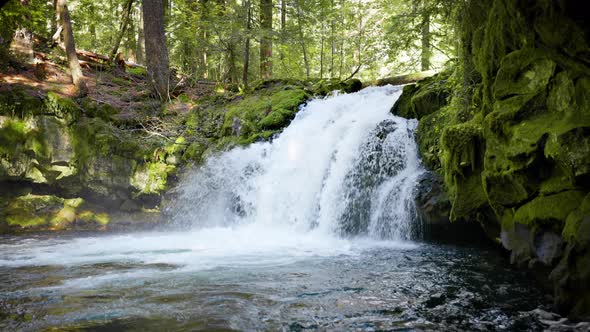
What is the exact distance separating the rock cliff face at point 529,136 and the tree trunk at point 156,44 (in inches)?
365

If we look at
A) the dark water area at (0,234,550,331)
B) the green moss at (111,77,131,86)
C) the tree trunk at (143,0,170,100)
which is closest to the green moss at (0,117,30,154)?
the tree trunk at (143,0,170,100)

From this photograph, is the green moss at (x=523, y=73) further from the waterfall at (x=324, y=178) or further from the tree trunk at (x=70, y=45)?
the tree trunk at (x=70, y=45)

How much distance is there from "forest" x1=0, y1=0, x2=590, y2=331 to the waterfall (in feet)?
0.15

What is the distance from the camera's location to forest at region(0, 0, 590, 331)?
452 cm

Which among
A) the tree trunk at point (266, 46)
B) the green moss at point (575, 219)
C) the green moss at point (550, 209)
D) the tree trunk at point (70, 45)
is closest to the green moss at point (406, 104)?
the green moss at point (550, 209)

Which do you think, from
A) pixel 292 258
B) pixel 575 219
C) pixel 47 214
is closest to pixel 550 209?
pixel 575 219

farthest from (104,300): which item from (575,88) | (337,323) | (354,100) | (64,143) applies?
(354,100)

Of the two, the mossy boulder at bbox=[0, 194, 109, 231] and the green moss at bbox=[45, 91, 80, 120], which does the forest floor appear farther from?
the mossy boulder at bbox=[0, 194, 109, 231]

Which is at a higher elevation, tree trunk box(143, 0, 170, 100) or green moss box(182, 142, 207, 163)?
tree trunk box(143, 0, 170, 100)

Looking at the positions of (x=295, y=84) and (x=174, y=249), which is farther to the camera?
(x=295, y=84)

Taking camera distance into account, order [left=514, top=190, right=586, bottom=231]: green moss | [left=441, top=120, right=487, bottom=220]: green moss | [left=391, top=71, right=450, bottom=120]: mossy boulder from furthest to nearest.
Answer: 1. [left=391, top=71, right=450, bottom=120]: mossy boulder
2. [left=441, top=120, right=487, bottom=220]: green moss
3. [left=514, top=190, right=586, bottom=231]: green moss

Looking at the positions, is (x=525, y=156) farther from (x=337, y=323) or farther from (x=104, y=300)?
(x=104, y=300)

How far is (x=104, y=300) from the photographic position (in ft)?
16.2

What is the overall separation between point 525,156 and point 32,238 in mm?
9537
